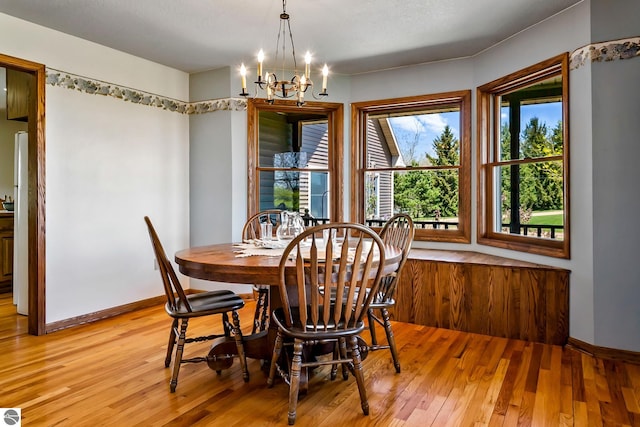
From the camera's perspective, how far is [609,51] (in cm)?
270

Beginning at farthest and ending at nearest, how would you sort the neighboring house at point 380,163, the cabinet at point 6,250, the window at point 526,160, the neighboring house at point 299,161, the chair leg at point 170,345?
the cabinet at point 6,250 < the neighboring house at point 299,161 < the neighboring house at point 380,163 < the window at point 526,160 < the chair leg at point 170,345

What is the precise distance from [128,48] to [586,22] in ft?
11.9

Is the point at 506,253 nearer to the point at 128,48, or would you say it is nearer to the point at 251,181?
the point at 251,181

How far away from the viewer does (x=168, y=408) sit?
211 centimetres

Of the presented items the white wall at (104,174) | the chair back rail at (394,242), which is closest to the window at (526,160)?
the chair back rail at (394,242)

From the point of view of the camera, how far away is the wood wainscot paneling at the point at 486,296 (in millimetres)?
3039

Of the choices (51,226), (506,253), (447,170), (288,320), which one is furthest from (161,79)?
(506,253)

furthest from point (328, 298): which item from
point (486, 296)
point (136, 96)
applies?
point (136, 96)

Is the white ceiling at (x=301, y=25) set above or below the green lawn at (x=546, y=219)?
above

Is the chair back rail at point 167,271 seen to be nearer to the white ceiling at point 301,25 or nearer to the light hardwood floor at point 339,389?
the light hardwood floor at point 339,389

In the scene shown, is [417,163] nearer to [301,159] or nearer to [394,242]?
[301,159]

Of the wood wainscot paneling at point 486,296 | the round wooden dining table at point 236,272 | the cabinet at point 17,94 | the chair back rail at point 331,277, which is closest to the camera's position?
the chair back rail at point 331,277

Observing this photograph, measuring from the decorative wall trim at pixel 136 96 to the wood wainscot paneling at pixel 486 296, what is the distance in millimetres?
2404
